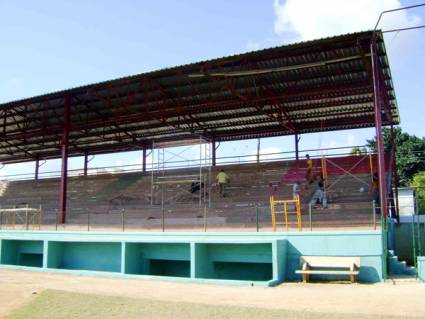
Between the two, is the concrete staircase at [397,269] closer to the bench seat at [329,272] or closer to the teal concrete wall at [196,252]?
the teal concrete wall at [196,252]

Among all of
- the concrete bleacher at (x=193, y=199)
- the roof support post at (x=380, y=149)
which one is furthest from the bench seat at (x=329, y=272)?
the roof support post at (x=380, y=149)

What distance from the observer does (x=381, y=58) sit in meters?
17.8

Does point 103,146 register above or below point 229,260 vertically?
above

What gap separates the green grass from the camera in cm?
863

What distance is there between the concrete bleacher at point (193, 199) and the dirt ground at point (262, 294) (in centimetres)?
318

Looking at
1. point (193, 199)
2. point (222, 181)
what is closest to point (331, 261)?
point (222, 181)

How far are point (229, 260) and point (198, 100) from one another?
36.9 ft

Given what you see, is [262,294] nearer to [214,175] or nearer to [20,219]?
[20,219]

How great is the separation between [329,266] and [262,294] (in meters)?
3.06

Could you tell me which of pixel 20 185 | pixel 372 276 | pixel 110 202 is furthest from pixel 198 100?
pixel 20 185

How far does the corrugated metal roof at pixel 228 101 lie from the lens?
18.5 m

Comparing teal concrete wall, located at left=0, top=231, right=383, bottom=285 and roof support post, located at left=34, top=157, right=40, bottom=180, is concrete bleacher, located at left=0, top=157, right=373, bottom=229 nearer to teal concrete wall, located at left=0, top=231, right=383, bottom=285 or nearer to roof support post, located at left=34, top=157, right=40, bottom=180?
teal concrete wall, located at left=0, top=231, right=383, bottom=285

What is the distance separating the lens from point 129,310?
9.49 metres

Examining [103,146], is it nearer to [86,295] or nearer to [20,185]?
[20,185]
